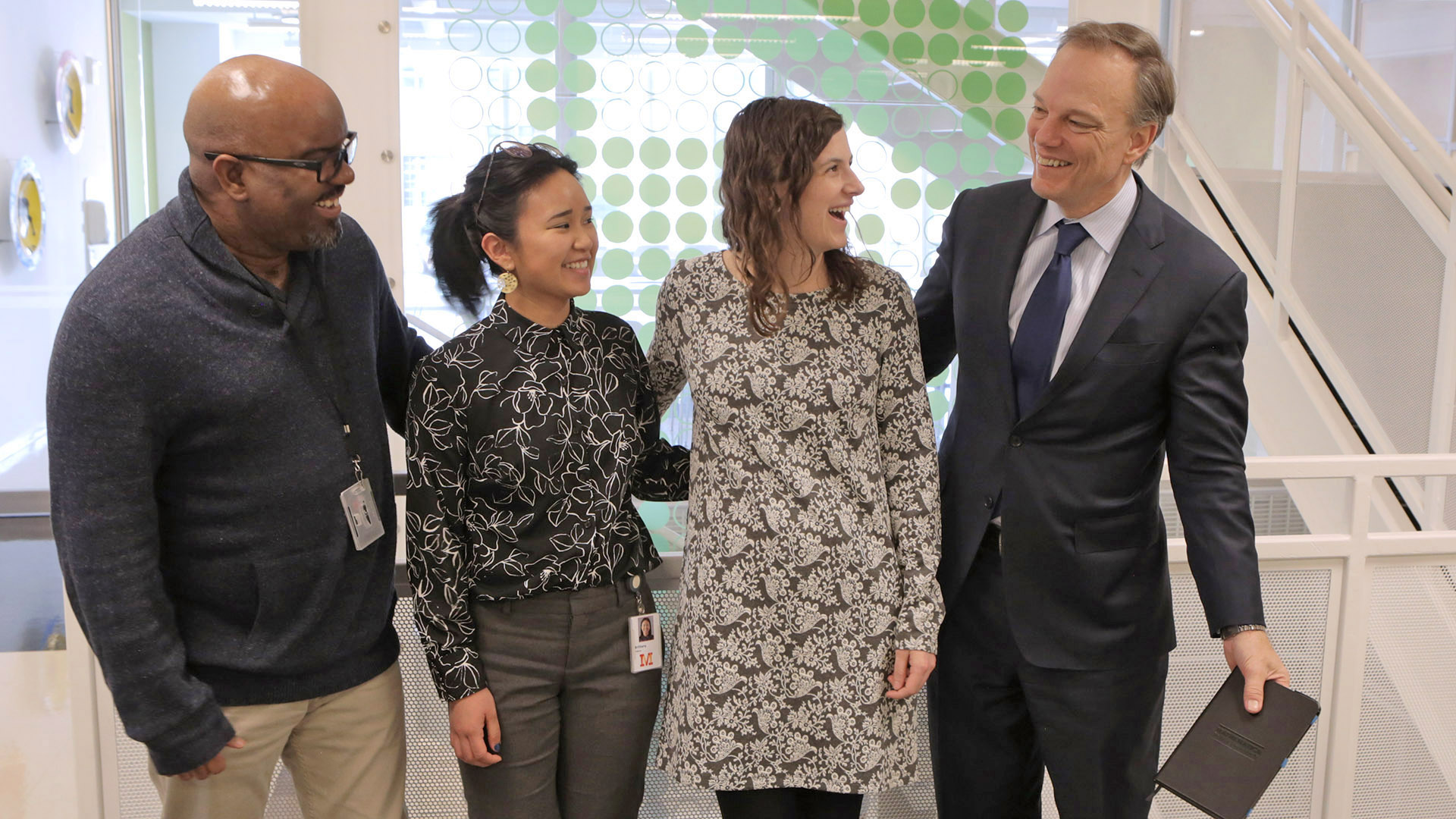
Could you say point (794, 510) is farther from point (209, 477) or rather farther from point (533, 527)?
point (209, 477)

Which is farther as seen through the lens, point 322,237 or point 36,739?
point 36,739

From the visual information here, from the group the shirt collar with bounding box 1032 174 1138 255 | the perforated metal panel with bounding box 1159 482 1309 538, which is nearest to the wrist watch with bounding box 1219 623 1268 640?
the shirt collar with bounding box 1032 174 1138 255

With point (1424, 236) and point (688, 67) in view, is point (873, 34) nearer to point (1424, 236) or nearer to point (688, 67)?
point (688, 67)

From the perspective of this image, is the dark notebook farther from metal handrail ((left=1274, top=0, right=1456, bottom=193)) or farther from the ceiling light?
the ceiling light

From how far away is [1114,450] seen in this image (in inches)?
68.7

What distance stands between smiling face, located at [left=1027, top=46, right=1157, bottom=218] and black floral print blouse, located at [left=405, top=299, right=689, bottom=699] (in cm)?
82

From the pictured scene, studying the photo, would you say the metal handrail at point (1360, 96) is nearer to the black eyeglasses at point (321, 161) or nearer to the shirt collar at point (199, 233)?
the black eyeglasses at point (321, 161)

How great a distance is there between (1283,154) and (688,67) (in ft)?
6.19

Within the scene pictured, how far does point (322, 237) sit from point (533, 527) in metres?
0.53

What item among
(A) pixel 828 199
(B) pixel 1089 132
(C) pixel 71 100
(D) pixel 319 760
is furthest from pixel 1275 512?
(C) pixel 71 100

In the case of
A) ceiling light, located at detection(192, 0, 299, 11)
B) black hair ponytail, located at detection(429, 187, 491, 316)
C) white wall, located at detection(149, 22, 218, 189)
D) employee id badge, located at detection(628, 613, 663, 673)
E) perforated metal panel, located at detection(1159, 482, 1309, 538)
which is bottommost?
perforated metal panel, located at detection(1159, 482, 1309, 538)

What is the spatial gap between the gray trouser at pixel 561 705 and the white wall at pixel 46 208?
5796 mm

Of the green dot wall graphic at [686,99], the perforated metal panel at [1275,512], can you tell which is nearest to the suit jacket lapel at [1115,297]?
the green dot wall graphic at [686,99]

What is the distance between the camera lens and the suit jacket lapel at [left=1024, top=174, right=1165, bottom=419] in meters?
1.69
